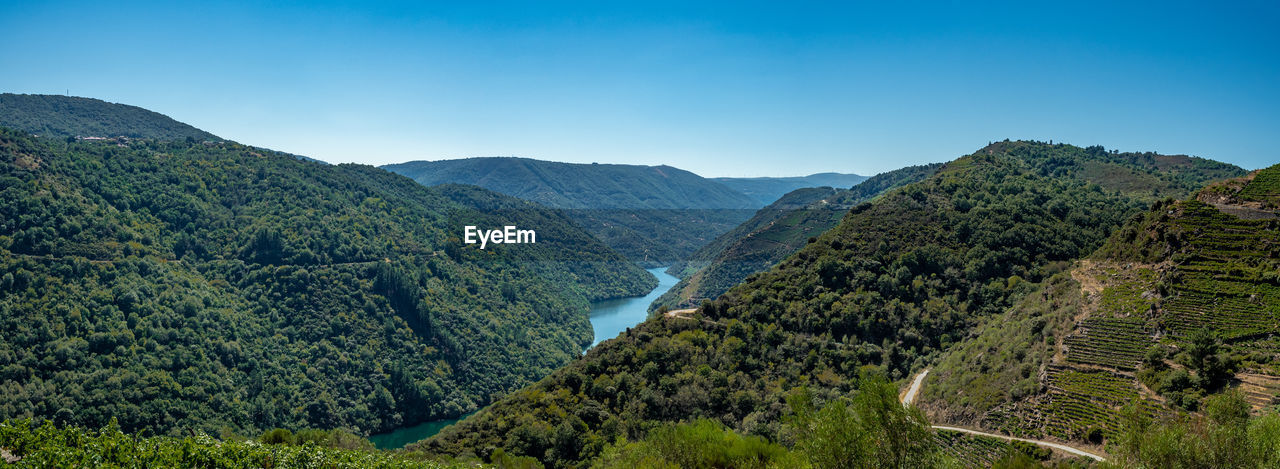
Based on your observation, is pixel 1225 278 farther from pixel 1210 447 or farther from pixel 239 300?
pixel 239 300

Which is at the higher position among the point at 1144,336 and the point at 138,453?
the point at 1144,336

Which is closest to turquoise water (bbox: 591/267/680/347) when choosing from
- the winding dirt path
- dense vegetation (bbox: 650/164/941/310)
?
dense vegetation (bbox: 650/164/941/310)

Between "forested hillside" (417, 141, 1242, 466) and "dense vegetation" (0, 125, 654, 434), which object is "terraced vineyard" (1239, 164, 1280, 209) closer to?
"forested hillside" (417, 141, 1242, 466)

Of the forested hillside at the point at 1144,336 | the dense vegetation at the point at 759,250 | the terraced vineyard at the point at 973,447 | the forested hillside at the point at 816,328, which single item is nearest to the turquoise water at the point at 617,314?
the dense vegetation at the point at 759,250

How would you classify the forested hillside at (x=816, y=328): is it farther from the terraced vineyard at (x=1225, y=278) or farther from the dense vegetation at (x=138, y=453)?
the dense vegetation at (x=138, y=453)

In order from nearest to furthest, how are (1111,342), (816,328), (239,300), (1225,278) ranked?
1. (1111,342)
2. (1225,278)
3. (816,328)
4. (239,300)

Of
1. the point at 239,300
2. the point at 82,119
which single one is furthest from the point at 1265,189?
the point at 82,119

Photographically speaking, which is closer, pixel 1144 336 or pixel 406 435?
pixel 1144 336
